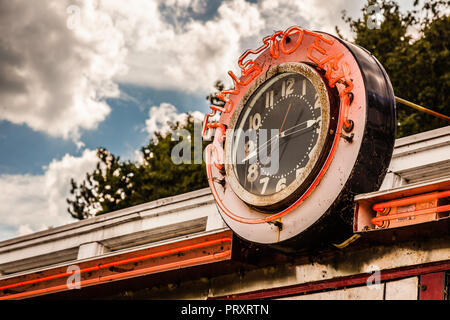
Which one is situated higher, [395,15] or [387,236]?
[395,15]

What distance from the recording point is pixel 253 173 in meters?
9.57

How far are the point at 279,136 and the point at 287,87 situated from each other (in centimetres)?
76

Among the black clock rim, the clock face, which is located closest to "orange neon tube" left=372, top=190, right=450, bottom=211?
the black clock rim

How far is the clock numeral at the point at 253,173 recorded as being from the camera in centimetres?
950

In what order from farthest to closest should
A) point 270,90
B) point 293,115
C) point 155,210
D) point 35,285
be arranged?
point 155,210, point 35,285, point 270,90, point 293,115

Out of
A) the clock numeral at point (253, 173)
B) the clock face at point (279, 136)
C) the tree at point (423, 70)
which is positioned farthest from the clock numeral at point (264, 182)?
the tree at point (423, 70)

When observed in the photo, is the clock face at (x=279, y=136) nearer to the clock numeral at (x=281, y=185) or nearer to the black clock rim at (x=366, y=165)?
the clock numeral at (x=281, y=185)

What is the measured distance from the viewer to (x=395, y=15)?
28188mm

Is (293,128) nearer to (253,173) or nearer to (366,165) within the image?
(253,173)

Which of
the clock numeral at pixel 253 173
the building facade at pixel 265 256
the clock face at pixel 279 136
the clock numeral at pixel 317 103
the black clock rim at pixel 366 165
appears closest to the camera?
the building facade at pixel 265 256

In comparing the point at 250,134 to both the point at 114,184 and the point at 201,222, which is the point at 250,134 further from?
the point at 114,184

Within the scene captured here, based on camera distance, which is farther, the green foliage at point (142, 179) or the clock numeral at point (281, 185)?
the green foliage at point (142, 179)

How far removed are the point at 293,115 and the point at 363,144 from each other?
1627mm
